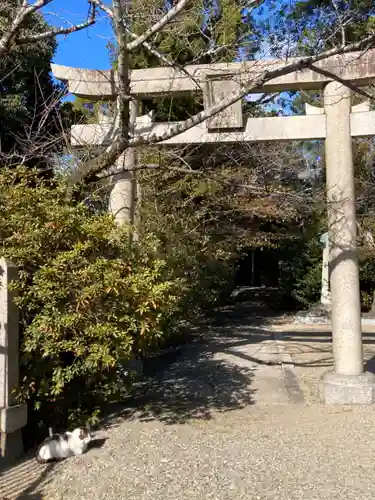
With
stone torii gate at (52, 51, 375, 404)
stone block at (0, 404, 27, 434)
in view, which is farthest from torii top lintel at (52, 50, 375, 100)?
stone block at (0, 404, 27, 434)

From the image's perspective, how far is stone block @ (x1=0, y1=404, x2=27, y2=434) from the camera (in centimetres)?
420

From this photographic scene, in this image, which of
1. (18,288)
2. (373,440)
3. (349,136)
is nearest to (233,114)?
(349,136)

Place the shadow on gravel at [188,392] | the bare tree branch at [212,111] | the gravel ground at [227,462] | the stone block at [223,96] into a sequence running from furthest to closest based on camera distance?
the stone block at [223,96] → the shadow on gravel at [188,392] → the bare tree branch at [212,111] → the gravel ground at [227,462]

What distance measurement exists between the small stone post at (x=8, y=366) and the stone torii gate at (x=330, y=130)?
2.37 metres

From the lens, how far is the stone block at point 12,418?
13.8 feet

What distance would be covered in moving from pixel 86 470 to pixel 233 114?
4.13 m

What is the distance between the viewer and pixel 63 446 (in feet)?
14.2

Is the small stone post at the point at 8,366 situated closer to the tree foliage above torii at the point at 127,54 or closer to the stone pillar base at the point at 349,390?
the tree foliage above torii at the point at 127,54

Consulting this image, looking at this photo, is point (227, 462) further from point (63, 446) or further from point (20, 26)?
point (20, 26)

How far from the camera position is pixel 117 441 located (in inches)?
185

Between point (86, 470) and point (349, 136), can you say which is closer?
point (86, 470)

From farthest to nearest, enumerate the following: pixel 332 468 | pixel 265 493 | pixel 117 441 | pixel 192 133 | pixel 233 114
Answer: pixel 192 133, pixel 233 114, pixel 117 441, pixel 332 468, pixel 265 493

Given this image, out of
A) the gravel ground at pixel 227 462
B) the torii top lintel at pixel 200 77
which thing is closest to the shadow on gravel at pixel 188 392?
the gravel ground at pixel 227 462

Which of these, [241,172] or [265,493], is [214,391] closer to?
[265,493]
